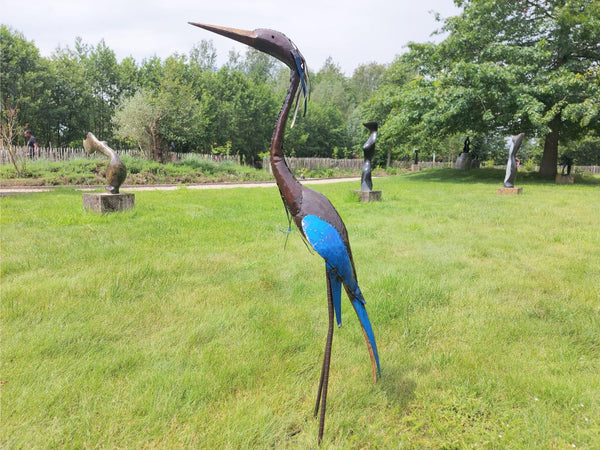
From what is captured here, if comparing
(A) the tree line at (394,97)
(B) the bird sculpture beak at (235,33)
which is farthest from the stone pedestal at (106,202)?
(A) the tree line at (394,97)

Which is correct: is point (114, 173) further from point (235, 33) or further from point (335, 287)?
point (335, 287)

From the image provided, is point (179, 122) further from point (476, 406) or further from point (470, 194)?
point (476, 406)

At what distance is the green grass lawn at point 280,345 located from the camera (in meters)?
1.94

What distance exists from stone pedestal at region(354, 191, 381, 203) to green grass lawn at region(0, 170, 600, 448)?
4.41 metres

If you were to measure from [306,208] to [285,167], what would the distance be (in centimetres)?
27

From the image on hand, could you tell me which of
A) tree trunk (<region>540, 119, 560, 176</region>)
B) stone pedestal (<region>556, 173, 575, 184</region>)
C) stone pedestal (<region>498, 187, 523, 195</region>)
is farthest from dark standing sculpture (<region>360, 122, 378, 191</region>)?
tree trunk (<region>540, 119, 560, 176</region>)

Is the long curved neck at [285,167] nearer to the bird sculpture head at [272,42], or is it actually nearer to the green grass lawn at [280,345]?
the bird sculpture head at [272,42]

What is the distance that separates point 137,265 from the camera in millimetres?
4035

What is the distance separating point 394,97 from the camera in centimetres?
1712

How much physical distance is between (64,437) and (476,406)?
244 centimetres

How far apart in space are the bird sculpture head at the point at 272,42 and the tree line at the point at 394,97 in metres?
14.5

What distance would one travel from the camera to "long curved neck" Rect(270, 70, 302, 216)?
1.83 metres

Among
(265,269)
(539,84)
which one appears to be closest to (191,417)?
(265,269)

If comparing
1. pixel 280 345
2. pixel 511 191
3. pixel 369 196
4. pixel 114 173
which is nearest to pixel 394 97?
pixel 511 191
